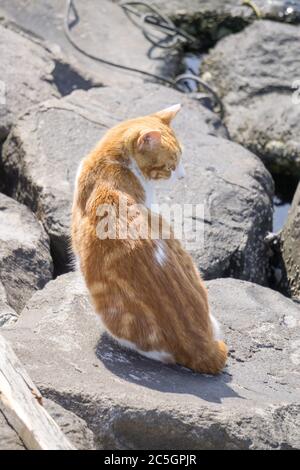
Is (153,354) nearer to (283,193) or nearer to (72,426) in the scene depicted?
(72,426)

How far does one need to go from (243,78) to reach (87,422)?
4454mm

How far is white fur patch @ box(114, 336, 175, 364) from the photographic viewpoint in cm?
425

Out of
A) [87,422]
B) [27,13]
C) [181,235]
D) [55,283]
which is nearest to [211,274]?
[181,235]

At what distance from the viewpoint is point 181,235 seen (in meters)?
5.68

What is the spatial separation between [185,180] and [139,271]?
205 centimetres

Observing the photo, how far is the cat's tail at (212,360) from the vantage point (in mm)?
4266

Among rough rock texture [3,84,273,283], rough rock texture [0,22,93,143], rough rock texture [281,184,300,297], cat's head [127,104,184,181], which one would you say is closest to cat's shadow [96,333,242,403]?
cat's head [127,104,184,181]

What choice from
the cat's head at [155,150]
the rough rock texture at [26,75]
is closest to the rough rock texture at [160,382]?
the cat's head at [155,150]

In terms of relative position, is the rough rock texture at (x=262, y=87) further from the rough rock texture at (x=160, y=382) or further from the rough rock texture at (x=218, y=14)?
the rough rock texture at (x=160, y=382)

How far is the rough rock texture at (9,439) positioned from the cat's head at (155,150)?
138cm

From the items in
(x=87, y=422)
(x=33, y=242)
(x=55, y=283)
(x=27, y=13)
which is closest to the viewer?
(x=87, y=422)

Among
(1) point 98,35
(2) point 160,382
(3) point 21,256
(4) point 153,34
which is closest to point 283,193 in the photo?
(4) point 153,34

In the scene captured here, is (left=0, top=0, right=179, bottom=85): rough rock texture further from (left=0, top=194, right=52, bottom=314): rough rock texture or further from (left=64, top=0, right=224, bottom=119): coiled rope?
(left=0, top=194, right=52, bottom=314): rough rock texture
